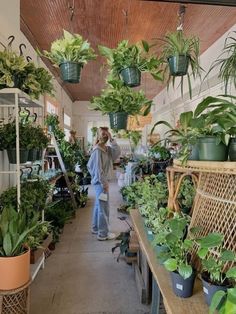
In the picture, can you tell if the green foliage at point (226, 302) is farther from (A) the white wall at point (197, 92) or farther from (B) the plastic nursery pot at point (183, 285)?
(A) the white wall at point (197, 92)

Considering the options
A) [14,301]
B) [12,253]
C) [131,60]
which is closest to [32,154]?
[12,253]

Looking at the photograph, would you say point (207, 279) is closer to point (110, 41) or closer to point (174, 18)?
point (174, 18)

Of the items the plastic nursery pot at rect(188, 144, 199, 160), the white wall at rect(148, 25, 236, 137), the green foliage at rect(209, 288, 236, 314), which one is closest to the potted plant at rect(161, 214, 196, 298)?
the green foliage at rect(209, 288, 236, 314)

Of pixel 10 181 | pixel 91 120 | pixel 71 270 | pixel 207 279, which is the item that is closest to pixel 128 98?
pixel 207 279

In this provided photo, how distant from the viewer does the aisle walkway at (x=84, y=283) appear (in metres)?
2.46

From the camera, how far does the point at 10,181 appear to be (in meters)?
2.90

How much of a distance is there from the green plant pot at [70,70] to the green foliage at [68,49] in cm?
2

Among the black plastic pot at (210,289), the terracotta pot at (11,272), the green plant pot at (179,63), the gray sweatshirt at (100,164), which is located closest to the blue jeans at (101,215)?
the gray sweatshirt at (100,164)

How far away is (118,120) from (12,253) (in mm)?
1119

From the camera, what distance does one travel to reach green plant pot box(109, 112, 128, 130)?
1.81 meters

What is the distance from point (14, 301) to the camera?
178 centimetres

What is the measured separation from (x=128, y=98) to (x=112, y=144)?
2572mm

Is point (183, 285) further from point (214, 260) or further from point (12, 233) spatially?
point (12, 233)

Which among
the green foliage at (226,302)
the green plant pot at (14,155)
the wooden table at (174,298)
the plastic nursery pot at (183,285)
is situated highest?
the green plant pot at (14,155)
